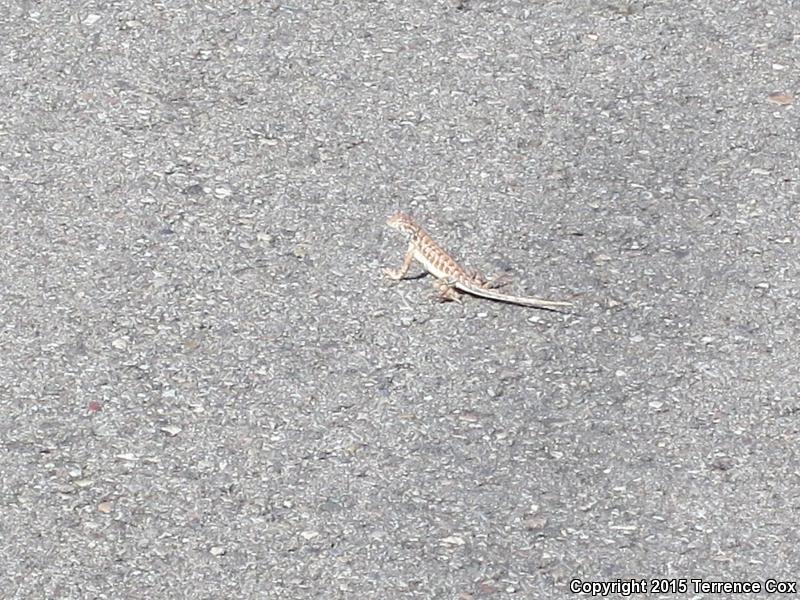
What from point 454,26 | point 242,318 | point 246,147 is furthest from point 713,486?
point 454,26

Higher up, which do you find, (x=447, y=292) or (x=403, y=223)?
(x=403, y=223)

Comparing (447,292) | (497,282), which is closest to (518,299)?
(497,282)

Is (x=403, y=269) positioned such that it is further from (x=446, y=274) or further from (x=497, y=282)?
(x=497, y=282)

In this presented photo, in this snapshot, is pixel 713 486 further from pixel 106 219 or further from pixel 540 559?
pixel 106 219

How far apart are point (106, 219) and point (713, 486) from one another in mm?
2755

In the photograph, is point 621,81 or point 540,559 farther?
point 621,81

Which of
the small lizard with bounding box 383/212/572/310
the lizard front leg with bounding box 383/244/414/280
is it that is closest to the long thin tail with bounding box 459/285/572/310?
the small lizard with bounding box 383/212/572/310

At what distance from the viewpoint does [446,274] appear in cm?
618

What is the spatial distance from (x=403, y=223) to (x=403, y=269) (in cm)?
21

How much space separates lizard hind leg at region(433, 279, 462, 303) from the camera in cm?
620

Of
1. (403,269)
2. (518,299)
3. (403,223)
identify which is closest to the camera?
(518,299)

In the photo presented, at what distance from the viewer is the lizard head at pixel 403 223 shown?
6.36 m

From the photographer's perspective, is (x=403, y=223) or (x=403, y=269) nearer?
(x=403, y=269)

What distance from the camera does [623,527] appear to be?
16.9 feet
